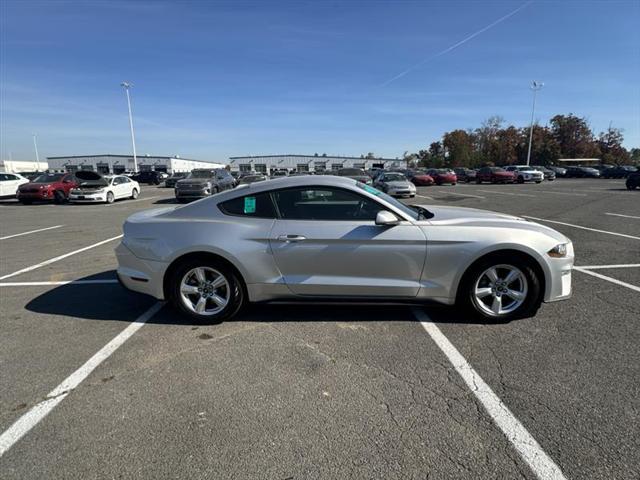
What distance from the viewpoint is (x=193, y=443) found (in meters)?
2.24

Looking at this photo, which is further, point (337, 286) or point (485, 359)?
point (337, 286)

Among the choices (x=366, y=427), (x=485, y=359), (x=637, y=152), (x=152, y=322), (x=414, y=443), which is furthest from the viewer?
(x=637, y=152)

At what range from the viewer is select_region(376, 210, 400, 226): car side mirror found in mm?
3551

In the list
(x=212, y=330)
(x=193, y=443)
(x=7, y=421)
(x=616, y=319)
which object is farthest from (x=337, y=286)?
(x=616, y=319)

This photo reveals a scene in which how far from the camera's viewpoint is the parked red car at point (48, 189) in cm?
1841

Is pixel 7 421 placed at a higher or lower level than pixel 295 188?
lower

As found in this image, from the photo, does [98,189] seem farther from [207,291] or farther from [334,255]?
[334,255]

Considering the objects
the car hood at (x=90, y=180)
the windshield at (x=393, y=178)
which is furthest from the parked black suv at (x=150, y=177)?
the windshield at (x=393, y=178)

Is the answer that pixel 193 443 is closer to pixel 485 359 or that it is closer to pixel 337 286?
pixel 337 286

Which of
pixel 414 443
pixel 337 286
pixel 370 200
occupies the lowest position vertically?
pixel 414 443

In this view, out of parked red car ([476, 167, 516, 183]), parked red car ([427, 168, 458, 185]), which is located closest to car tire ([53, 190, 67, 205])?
parked red car ([427, 168, 458, 185])

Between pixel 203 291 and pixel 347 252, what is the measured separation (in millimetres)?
1578

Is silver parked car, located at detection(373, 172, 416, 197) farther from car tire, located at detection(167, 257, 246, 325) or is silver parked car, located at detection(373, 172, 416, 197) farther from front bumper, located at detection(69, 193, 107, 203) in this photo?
car tire, located at detection(167, 257, 246, 325)

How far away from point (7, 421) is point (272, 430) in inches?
70.3
